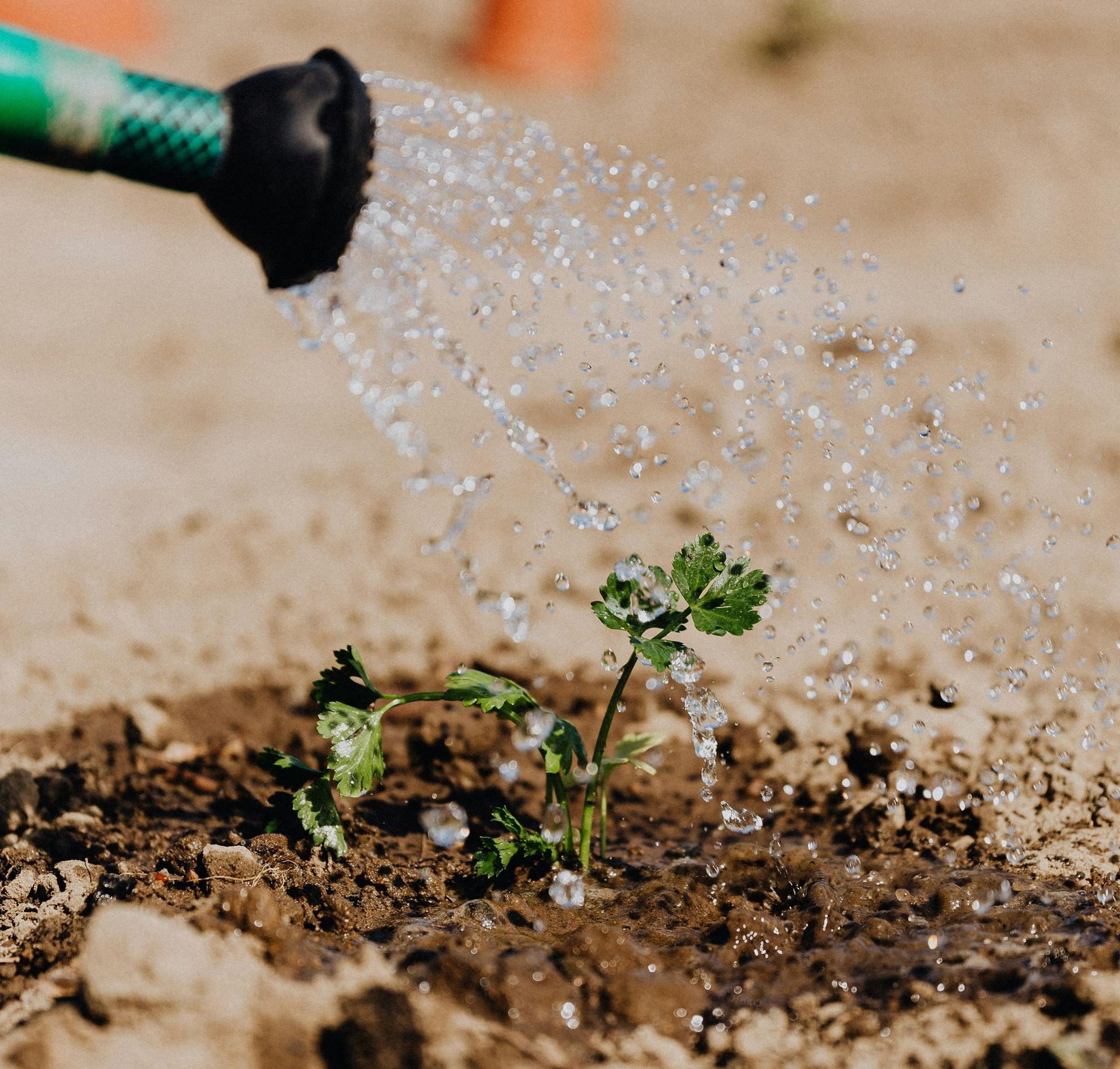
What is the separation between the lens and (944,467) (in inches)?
169

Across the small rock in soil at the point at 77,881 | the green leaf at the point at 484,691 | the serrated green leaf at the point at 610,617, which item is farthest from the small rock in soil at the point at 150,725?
the serrated green leaf at the point at 610,617

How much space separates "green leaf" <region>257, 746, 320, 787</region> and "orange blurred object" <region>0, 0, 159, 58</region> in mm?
6915

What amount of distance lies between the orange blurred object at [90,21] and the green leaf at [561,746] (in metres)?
7.17

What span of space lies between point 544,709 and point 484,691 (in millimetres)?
110

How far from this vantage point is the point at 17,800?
2340mm

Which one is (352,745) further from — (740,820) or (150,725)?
(150,725)

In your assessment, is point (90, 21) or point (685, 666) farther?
point (90, 21)

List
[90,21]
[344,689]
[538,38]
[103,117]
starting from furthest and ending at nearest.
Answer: [538,38], [90,21], [344,689], [103,117]

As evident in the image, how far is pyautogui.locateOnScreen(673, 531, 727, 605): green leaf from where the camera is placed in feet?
6.82

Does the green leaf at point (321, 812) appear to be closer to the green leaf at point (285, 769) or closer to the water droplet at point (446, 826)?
the green leaf at point (285, 769)

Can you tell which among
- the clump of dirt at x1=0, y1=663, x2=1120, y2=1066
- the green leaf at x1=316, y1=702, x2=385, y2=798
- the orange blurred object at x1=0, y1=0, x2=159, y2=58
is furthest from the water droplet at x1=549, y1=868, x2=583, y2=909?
the orange blurred object at x1=0, y1=0, x2=159, y2=58

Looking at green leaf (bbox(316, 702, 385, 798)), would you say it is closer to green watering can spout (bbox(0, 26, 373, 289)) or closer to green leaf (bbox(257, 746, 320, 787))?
green leaf (bbox(257, 746, 320, 787))

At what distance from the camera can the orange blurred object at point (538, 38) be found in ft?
28.1

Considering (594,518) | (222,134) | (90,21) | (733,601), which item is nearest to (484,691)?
(733,601)
